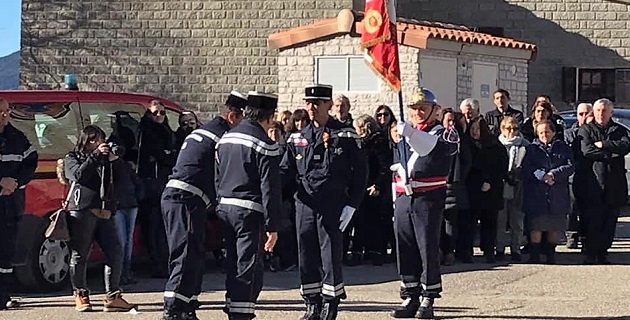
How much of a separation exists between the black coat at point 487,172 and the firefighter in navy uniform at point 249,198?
15.6 ft

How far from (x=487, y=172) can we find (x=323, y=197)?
14.0ft

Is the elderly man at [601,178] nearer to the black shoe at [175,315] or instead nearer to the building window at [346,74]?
the building window at [346,74]

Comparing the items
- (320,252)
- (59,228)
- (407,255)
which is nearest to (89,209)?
(59,228)

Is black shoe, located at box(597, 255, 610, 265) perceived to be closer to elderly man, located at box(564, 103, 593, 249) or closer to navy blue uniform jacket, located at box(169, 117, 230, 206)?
elderly man, located at box(564, 103, 593, 249)

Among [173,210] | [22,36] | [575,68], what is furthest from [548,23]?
[173,210]

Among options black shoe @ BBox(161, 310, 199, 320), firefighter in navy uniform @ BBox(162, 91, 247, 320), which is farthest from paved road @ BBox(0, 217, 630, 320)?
firefighter in navy uniform @ BBox(162, 91, 247, 320)

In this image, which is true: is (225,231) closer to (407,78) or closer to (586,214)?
(586,214)

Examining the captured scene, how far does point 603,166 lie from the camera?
13008 mm

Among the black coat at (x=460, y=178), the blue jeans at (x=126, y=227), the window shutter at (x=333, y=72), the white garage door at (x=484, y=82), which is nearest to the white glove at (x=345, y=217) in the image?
the blue jeans at (x=126, y=227)

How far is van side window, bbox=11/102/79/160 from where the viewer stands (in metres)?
11.1

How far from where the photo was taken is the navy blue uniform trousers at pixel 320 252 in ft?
29.7

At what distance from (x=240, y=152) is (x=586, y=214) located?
602 centimetres

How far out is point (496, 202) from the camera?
1299 centimetres

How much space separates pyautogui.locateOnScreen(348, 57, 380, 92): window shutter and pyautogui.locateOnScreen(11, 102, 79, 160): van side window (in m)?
6.72
